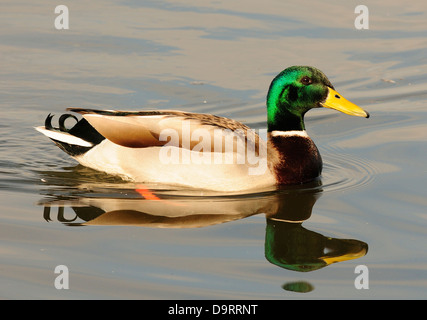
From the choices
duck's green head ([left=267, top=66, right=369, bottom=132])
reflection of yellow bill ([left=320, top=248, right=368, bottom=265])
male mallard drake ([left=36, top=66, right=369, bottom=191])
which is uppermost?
duck's green head ([left=267, top=66, right=369, bottom=132])

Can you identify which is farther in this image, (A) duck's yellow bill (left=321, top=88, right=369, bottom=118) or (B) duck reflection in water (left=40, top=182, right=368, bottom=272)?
(A) duck's yellow bill (left=321, top=88, right=369, bottom=118)

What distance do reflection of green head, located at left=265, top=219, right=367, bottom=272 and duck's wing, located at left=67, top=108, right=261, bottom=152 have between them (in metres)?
1.10

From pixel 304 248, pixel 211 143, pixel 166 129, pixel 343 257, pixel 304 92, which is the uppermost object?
pixel 304 92

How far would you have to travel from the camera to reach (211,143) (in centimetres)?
694

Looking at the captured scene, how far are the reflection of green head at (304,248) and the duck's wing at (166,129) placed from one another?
43.3 inches

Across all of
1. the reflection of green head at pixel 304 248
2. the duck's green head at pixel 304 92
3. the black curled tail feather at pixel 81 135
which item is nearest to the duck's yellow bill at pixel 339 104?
the duck's green head at pixel 304 92

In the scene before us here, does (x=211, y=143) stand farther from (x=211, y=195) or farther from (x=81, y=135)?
(x=81, y=135)

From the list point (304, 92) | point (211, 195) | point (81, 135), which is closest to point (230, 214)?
point (211, 195)

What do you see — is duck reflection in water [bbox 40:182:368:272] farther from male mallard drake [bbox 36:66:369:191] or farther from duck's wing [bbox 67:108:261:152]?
duck's wing [bbox 67:108:261:152]

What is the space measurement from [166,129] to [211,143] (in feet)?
1.38

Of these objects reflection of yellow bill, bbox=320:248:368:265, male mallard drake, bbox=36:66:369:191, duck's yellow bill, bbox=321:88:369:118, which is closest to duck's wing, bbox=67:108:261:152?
male mallard drake, bbox=36:66:369:191

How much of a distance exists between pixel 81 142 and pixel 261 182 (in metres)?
1.70

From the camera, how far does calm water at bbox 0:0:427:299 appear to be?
208 inches

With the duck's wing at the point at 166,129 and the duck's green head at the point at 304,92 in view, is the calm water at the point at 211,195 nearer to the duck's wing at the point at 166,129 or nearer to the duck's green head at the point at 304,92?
the duck's wing at the point at 166,129
